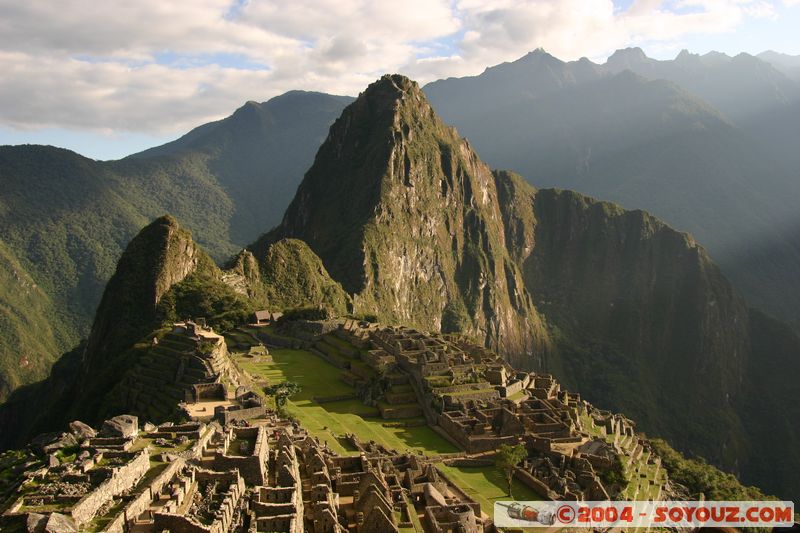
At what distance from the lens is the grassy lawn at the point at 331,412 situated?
1897 inches

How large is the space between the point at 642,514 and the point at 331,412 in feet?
73.3

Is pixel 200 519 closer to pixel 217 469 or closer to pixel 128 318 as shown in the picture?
pixel 217 469

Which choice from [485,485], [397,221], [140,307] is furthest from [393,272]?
[485,485]

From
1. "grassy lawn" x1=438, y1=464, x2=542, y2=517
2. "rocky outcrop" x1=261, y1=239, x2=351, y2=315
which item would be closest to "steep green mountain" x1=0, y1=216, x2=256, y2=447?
"rocky outcrop" x1=261, y1=239, x2=351, y2=315

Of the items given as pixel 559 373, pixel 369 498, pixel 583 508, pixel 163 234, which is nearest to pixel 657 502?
pixel 583 508

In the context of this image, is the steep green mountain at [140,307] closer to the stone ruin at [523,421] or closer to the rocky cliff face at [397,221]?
the stone ruin at [523,421]

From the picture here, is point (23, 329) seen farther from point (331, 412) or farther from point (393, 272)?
point (331, 412)

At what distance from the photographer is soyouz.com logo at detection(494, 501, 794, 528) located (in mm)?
38281

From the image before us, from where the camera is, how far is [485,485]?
43969mm

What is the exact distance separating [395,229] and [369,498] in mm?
141672

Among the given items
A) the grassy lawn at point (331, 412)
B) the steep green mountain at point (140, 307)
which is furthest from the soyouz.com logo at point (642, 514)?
the steep green mountain at point (140, 307)

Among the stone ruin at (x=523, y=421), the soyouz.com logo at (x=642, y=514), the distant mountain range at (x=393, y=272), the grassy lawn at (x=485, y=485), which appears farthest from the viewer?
the distant mountain range at (x=393, y=272)

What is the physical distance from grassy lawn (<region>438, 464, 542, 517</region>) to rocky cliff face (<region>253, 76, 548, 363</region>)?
335 feet

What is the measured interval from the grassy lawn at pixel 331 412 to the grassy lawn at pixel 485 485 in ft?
10.0
